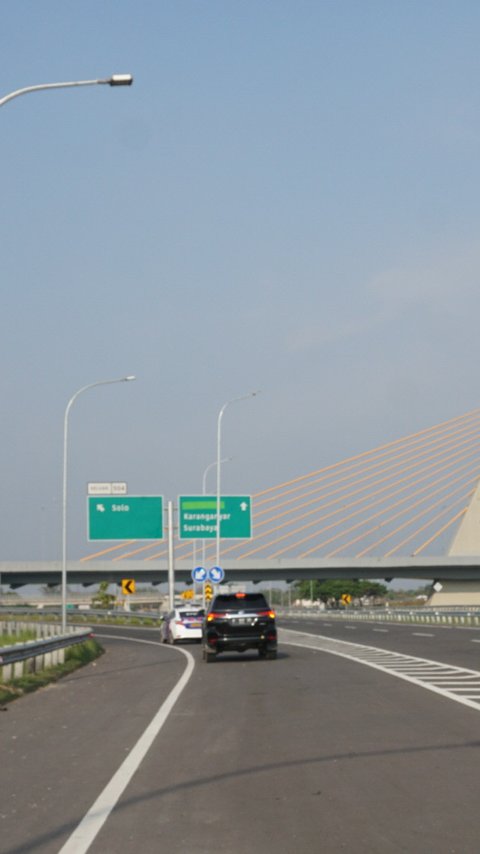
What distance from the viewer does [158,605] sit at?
198m

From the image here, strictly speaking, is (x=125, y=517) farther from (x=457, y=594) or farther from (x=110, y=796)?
(x=110, y=796)

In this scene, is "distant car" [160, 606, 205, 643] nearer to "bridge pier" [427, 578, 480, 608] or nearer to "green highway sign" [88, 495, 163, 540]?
"green highway sign" [88, 495, 163, 540]

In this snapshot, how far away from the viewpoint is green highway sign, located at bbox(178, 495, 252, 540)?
204ft

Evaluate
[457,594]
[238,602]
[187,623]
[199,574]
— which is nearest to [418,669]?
[238,602]

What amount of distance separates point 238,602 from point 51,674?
266 inches

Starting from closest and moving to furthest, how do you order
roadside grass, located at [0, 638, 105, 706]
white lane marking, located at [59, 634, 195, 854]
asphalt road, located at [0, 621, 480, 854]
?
white lane marking, located at [59, 634, 195, 854], asphalt road, located at [0, 621, 480, 854], roadside grass, located at [0, 638, 105, 706]

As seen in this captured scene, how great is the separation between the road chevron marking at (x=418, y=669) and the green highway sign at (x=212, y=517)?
72.5 feet

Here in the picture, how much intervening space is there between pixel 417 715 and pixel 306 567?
7574 centimetres

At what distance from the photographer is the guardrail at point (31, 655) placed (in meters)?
23.4

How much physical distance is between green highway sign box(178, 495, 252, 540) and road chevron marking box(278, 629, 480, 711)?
22.1m

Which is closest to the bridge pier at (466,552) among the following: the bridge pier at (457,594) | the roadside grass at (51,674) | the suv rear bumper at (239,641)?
the bridge pier at (457,594)

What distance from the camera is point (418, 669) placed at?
2530cm

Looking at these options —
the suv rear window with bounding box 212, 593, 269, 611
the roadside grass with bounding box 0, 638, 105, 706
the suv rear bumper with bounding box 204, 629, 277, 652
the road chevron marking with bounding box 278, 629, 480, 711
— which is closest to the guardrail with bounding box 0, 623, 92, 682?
the roadside grass with bounding box 0, 638, 105, 706

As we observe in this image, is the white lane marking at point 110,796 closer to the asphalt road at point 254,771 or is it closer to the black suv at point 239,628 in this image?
the asphalt road at point 254,771
